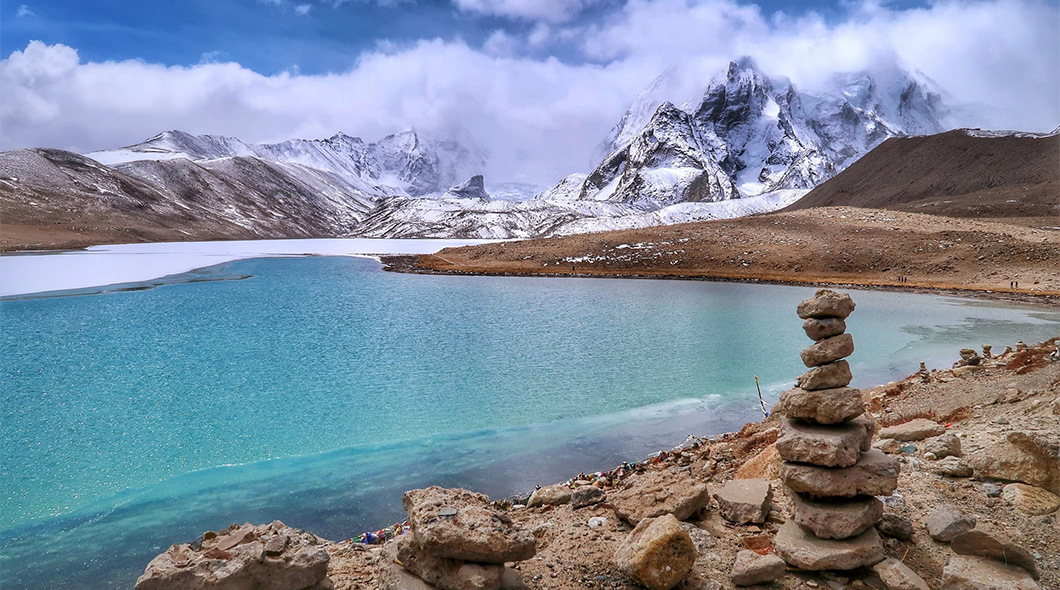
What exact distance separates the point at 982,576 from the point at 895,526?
0.92 metres

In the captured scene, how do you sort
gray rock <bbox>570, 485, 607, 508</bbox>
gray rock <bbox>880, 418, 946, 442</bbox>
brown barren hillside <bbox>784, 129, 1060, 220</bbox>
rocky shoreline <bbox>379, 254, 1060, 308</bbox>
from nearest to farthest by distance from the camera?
1. gray rock <bbox>570, 485, 607, 508</bbox>
2. gray rock <bbox>880, 418, 946, 442</bbox>
3. rocky shoreline <bbox>379, 254, 1060, 308</bbox>
4. brown barren hillside <bbox>784, 129, 1060, 220</bbox>

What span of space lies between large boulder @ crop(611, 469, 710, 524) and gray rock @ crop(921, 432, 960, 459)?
2891mm

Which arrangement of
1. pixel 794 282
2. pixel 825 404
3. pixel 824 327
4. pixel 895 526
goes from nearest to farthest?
pixel 895 526, pixel 825 404, pixel 824 327, pixel 794 282

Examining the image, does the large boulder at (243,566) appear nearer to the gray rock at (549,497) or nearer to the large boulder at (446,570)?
the large boulder at (446,570)

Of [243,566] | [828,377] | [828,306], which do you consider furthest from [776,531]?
[243,566]

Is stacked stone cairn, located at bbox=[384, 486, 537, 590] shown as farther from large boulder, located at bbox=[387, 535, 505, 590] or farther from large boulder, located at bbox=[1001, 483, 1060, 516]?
large boulder, located at bbox=[1001, 483, 1060, 516]

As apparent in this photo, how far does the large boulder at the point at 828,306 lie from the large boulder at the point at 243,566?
15.0 feet

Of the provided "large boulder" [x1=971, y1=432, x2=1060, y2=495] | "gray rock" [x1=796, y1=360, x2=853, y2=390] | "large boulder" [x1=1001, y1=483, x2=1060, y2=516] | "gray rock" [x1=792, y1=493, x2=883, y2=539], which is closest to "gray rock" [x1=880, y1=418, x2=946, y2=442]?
"large boulder" [x1=971, y1=432, x2=1060, y2=495]

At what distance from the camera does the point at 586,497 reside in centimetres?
626

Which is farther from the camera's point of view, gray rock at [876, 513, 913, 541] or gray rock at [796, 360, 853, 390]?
gray rock at [796, 360, 853, 390]

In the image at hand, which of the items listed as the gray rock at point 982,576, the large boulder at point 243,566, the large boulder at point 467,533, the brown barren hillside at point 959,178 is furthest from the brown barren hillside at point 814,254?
the large boulder at point 243,566

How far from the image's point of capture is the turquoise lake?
7496 mm

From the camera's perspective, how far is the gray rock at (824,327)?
5293 mm

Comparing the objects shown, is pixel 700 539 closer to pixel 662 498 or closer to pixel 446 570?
pixel 662 498
